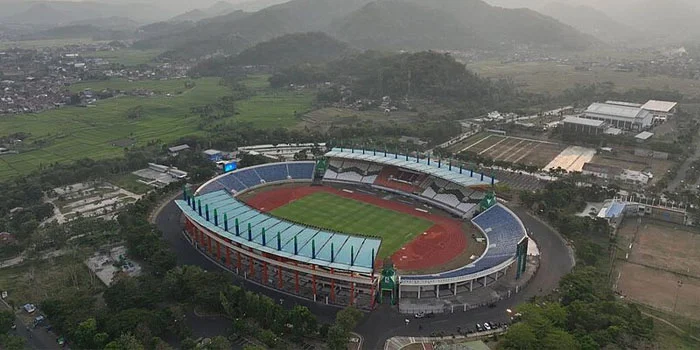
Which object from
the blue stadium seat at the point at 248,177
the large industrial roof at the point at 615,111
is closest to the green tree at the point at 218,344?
the blue stadium seat at the point at 248,177

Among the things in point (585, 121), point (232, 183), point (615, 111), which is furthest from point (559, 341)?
point (615, 111)

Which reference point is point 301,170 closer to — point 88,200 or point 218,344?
point 88,200

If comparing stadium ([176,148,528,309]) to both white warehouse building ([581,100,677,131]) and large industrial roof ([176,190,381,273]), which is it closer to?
large industrial roof ([176,190,381,273])

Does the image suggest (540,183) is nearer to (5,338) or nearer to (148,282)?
(148,282)

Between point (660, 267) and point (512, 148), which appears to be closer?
point (660, 267)

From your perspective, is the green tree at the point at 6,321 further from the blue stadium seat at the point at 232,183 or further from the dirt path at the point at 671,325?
the dirt path at the point at 671,325
